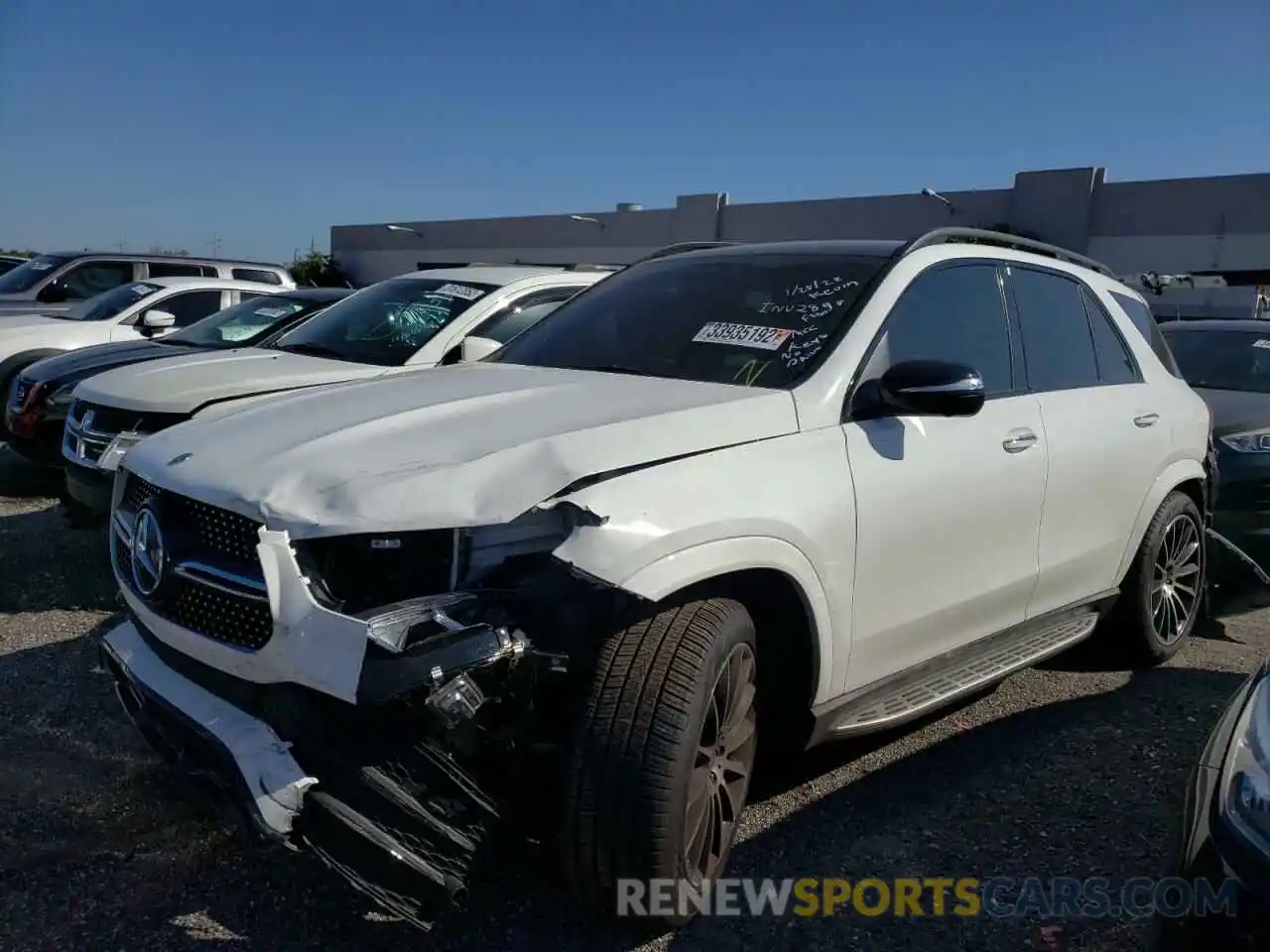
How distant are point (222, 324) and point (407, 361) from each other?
2819 millimetres

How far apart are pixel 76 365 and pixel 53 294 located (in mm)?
5839

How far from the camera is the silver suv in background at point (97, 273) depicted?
38.6 ft

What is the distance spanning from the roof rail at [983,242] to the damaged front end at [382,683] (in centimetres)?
194

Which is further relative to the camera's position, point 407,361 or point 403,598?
point 407,361

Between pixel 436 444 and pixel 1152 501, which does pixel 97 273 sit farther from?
pixel 1152 501

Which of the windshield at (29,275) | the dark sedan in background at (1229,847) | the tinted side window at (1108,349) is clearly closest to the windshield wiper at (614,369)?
the dark sedan in background at (1229,847)

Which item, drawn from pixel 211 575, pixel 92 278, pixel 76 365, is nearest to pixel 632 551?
pixel 211 575

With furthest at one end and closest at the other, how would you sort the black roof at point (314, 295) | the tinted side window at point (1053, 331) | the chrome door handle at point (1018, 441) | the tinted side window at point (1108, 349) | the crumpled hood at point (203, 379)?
the black roof at point (314, 295) → the crumpled hood at point (203, 379) → the tinted side window at point (1108, 349) → the tinted side window at point (1053, 331) → the chrome door handle at point (1018, 441)

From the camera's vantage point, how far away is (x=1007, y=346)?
12.8ft

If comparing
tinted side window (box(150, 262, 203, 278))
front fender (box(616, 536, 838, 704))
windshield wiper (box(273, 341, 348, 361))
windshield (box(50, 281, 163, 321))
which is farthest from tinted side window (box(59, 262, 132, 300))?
front fender (box(616, 536, 838, 704))

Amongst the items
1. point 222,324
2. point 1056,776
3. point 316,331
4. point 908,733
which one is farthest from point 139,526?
point 222,324

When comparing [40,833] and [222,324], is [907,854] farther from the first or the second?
[222,324]

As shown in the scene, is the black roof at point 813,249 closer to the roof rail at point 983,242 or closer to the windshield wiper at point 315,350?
the roof rail at point 983,242

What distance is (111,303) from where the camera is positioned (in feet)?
32.2
